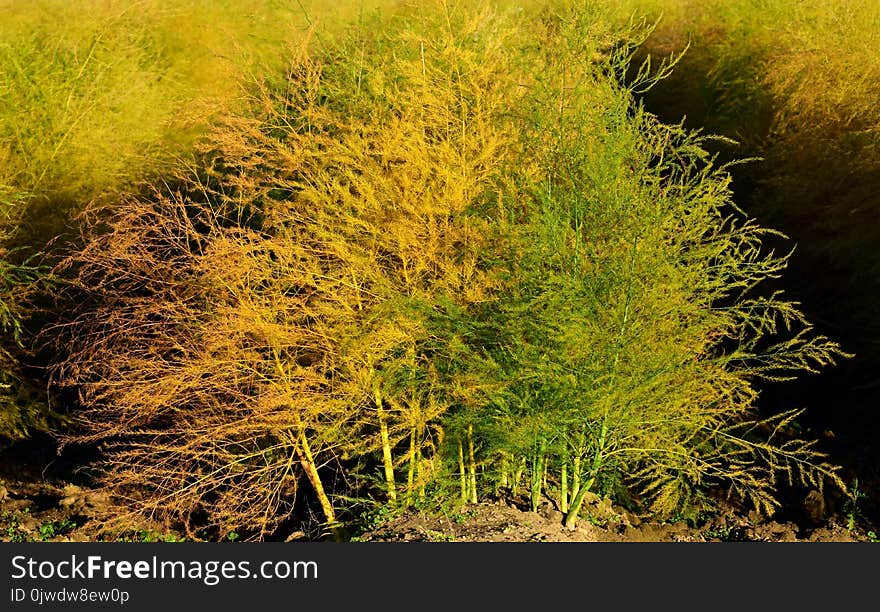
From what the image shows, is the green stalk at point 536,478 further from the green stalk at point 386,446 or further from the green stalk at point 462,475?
the green stalk at point 386,446

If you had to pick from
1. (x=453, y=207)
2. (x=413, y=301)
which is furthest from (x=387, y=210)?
(x=413, y=301)

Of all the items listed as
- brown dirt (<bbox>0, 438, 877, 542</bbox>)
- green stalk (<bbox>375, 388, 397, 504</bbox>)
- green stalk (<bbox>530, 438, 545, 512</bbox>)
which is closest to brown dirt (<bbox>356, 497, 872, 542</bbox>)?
brown dirt (<bbox>0, 438, 877, 542</bbox>)

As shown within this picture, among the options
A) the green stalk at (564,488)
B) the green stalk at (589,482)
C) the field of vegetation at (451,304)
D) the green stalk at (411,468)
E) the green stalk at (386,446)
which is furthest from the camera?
the green stalk at (411,468)

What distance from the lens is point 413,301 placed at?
25.2 feet

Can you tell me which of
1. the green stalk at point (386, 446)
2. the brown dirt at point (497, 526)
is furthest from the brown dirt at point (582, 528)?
the green stalk at point (386, 446)

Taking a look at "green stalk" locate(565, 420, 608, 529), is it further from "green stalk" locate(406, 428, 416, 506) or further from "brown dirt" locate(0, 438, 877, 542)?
"green stalk" locate(406, 428, 416, 506)

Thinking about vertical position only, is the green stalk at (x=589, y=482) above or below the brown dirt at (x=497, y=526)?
above

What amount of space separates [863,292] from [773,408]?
240 centimetres

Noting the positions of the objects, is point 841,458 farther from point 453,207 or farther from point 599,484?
point 453,207

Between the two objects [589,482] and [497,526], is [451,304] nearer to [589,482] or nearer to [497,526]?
[589,482]

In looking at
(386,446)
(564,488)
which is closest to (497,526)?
(564,488)

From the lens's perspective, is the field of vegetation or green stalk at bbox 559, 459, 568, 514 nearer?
the field of vegetation

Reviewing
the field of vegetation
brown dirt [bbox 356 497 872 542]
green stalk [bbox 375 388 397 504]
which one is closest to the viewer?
the field of vegetation

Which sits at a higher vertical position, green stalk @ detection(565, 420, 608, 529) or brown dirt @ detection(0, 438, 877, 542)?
green stalk @ detection(565, 420, 608, 529)
